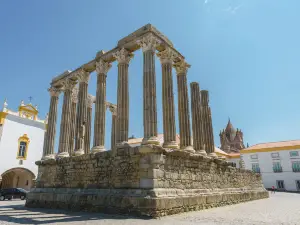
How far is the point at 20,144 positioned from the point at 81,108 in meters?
15.3

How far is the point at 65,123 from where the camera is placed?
576 inches

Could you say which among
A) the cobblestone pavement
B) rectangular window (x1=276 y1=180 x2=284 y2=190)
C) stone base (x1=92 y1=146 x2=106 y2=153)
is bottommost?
the cobblestone pavement

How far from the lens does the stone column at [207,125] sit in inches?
562

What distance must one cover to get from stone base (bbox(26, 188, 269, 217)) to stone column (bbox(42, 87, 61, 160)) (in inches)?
91.3

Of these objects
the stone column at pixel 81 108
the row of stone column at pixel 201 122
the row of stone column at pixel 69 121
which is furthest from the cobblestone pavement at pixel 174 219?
the row of stone column at pixel 201 122

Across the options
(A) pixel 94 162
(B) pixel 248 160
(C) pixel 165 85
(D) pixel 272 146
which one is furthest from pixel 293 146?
(A) pixel 94 162

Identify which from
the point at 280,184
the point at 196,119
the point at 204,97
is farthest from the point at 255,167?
the point at 196,119

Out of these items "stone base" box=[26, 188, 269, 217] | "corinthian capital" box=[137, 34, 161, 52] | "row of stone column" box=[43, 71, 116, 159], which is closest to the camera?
"stone base" box=[26, 188, 269, 217]

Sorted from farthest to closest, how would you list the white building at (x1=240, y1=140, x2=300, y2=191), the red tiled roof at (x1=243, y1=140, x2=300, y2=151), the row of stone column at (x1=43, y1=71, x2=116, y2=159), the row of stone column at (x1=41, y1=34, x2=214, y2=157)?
the red tiled roof at (x1=243, y1=140, x2=300, y2=151)
the white building at (x1=240, y1=140, x2=300, y2=191)
the row of stone column at (x1=43, y1=71, x2=116, y2=159)
the row of stone column at (x1=41, y1=34, x2=214, y2=157)

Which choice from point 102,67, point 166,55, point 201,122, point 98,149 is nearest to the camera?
point 98,149

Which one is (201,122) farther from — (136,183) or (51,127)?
(51,127)

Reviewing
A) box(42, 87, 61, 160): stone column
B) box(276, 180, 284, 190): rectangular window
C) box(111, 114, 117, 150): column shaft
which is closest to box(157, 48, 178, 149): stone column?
box(111, 114, 117, 150): column shaft

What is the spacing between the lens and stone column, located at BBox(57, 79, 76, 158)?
1400 cm

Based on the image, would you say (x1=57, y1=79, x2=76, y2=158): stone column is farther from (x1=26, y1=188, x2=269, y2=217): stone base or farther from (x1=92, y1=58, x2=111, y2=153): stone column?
(x1=92, y1=58, x2=111, y2=153): stone column
